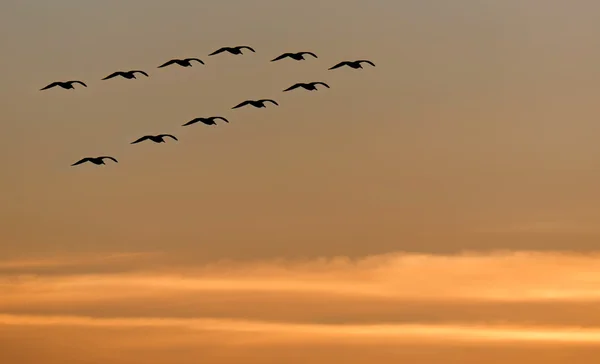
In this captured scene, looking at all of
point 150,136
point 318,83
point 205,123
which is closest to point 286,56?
point 318,83

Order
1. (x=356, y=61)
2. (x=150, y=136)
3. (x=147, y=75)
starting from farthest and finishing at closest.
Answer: (x=150, y=136)
(x=356, y=61)
(x=147, y=75)

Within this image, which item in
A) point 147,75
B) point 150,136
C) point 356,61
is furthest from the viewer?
point 150,136

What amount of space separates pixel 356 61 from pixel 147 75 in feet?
106

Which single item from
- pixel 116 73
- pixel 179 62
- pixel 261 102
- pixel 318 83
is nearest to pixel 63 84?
pixel 116 73

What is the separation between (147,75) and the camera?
135625mm

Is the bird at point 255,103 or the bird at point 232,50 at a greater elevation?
the bird at point 232,50

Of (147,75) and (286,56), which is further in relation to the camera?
(286,56)

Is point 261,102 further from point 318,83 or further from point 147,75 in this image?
point 147,75

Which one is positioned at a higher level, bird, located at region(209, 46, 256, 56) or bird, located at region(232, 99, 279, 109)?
bird, located at region(209, 46, 256, 56)

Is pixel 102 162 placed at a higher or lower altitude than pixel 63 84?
lower

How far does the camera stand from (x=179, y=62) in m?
152

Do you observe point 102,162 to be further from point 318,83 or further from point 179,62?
point 318,83

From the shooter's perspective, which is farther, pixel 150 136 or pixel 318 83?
pixel 150 136

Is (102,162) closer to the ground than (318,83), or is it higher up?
closer to the ground
